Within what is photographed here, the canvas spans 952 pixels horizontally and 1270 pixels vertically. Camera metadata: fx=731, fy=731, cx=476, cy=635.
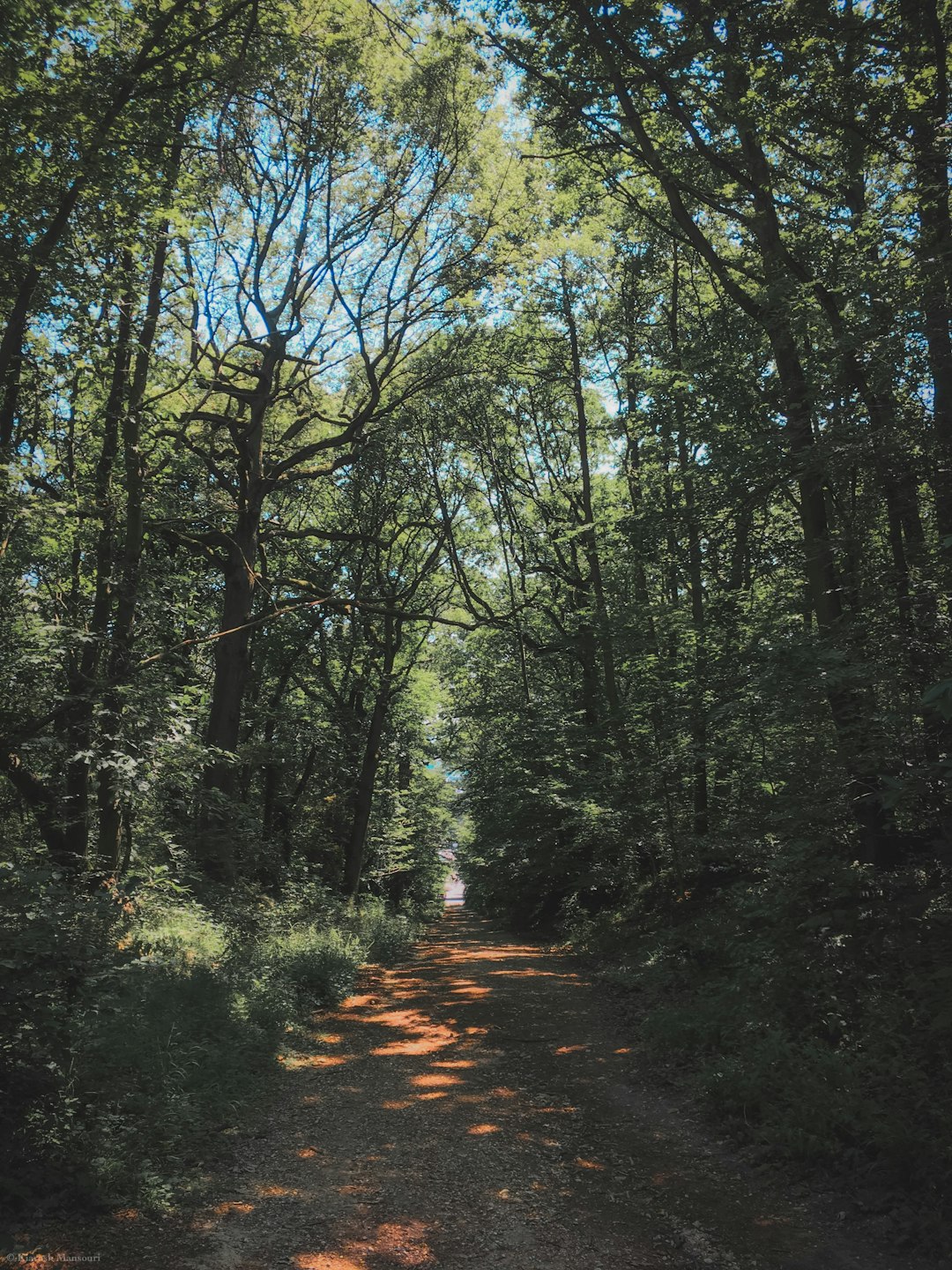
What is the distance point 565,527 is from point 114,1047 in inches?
645

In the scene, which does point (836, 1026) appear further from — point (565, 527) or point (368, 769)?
point (368, 769)

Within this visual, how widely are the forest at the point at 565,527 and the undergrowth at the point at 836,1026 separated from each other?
35 millimetres

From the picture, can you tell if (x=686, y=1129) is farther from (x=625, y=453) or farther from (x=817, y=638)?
(x=625, y=453)

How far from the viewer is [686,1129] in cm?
595

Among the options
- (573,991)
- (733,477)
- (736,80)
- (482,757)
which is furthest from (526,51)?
(482,757)

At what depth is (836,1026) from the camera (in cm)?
594

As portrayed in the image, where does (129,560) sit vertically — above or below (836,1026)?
above

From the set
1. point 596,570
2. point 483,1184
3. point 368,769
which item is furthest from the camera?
point 368,769

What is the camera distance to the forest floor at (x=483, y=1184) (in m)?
4.07

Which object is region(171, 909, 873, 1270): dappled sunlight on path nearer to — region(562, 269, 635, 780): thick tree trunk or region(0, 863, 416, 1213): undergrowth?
region(0, 863, 416, 1213): undergrowth

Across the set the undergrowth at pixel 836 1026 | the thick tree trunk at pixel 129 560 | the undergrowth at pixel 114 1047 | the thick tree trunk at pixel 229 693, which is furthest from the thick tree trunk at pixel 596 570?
the thick tree trunk at pixel 129 560

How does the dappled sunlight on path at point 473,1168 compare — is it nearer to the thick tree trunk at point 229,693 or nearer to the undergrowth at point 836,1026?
the undergrowth at point 836,1026

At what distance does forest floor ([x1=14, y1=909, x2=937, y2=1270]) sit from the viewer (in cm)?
407

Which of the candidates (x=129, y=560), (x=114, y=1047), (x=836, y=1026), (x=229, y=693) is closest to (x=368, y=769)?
(x=229, y=693)
